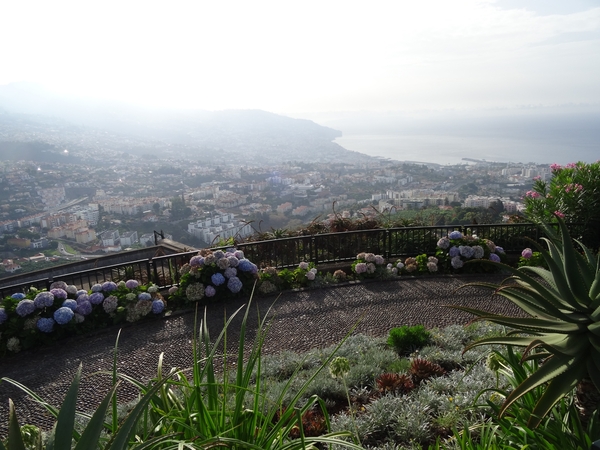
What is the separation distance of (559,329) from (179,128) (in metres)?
67.6

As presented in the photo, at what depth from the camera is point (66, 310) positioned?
6527 millimetres

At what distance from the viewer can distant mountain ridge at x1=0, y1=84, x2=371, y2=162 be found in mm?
52500

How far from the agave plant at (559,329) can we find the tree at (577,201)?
26.1 feet

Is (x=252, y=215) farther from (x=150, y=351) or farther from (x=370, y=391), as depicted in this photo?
(x=370, y=391)

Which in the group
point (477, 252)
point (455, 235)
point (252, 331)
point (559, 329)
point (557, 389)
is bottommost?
point (252, 331)

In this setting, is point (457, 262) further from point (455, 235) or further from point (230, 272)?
point (230, 272)

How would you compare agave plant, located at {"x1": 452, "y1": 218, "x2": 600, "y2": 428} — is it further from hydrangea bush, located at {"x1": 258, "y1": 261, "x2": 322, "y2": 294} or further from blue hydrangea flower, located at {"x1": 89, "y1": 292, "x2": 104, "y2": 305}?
blue hydrangea flower, located at {"x1": 89, "y1": 292, "x2": 104, "y2": 305}

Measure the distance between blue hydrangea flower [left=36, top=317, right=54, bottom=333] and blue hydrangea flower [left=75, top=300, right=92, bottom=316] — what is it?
1.34 feet

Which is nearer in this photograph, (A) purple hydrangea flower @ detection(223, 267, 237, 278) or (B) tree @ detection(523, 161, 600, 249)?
(A) purple hydrangea flower @ detection(223, 267, 237, 278)

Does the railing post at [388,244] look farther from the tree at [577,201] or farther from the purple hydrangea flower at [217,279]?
the purple hydrangea flower at [217,279]

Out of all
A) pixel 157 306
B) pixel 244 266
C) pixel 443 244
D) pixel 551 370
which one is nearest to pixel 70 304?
pixel 157 306

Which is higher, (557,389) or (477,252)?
(557,389)

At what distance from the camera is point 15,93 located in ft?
205

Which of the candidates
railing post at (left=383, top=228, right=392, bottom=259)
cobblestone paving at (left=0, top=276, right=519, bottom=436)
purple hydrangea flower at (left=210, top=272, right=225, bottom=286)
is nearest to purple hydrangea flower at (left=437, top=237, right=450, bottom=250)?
cobblestone paving at (left=0, top=276, right=519, bottom=436)
